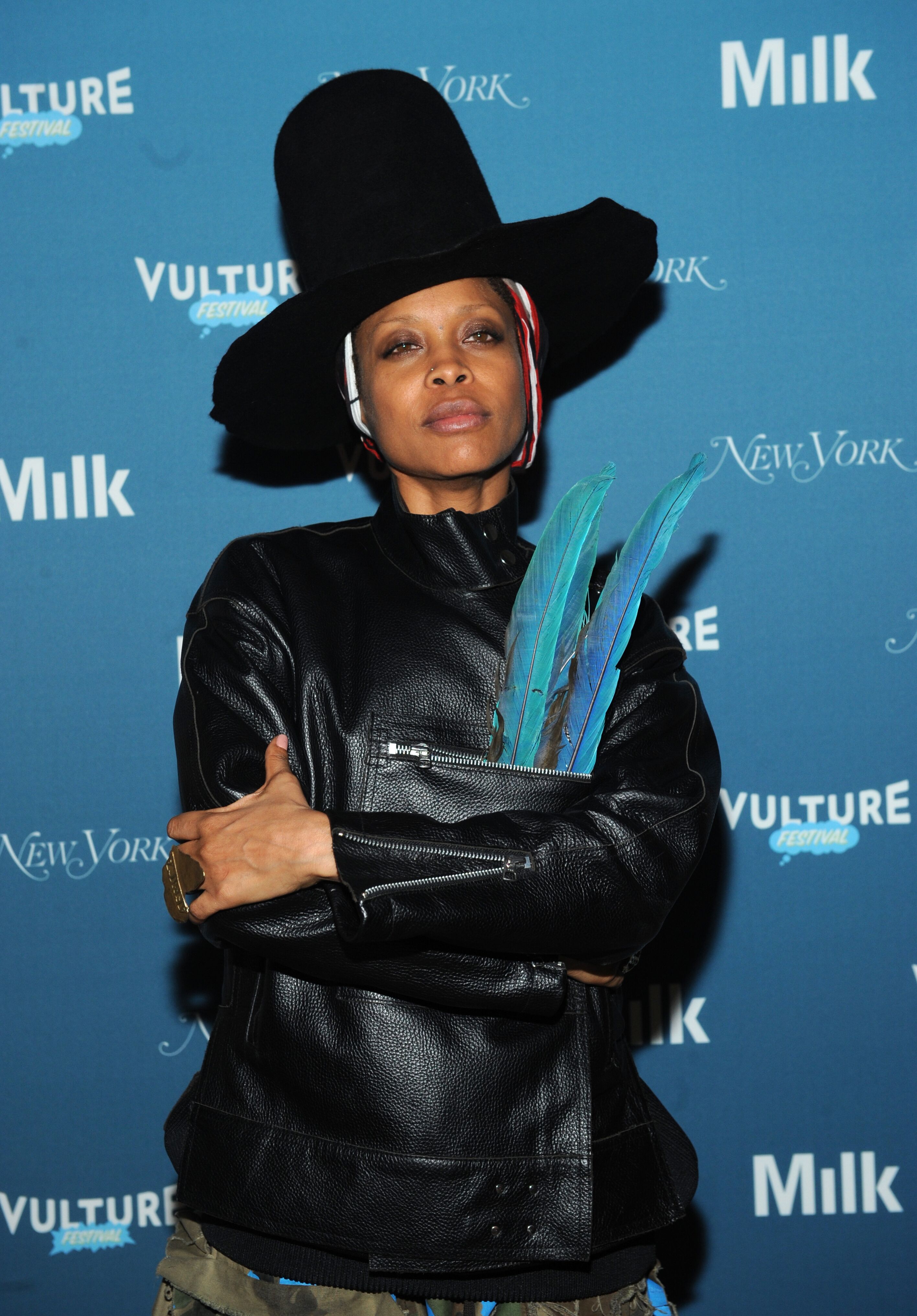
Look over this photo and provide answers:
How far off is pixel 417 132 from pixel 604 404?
0.74 m

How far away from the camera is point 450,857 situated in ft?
4.43

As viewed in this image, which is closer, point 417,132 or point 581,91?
point 417,132

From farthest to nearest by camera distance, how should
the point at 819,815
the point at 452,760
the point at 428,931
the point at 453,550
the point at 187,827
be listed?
the point at 819,815
the point at 453,550
the point at 452,760
the point at 187,827
the point at 428,931

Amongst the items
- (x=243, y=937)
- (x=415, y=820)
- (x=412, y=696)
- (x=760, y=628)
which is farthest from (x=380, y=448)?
(x=760, y=628)

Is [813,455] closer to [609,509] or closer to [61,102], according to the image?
[609,509]

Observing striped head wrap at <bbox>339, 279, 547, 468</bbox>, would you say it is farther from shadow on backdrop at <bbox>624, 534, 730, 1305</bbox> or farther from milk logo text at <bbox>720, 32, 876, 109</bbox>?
milk logo text at <bbox>720, 32, 876, 109</bbox>

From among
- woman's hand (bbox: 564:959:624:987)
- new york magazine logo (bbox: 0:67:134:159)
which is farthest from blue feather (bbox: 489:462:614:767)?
new york magazine logo (bbox: 0:67:134:159)

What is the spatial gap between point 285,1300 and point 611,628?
3.20ft

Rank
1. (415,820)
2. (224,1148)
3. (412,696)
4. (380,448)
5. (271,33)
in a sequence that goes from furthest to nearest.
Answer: (271,33)
(380,448)
(412,696)
(224,1148)
(415,820)

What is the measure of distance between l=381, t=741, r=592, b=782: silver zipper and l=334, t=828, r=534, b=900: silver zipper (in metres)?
0.19

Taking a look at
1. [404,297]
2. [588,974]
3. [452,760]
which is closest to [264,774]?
[452,760]

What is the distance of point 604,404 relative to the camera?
229 cm

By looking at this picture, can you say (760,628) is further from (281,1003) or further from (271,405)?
(281,1003)

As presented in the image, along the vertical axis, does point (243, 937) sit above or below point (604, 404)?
below
